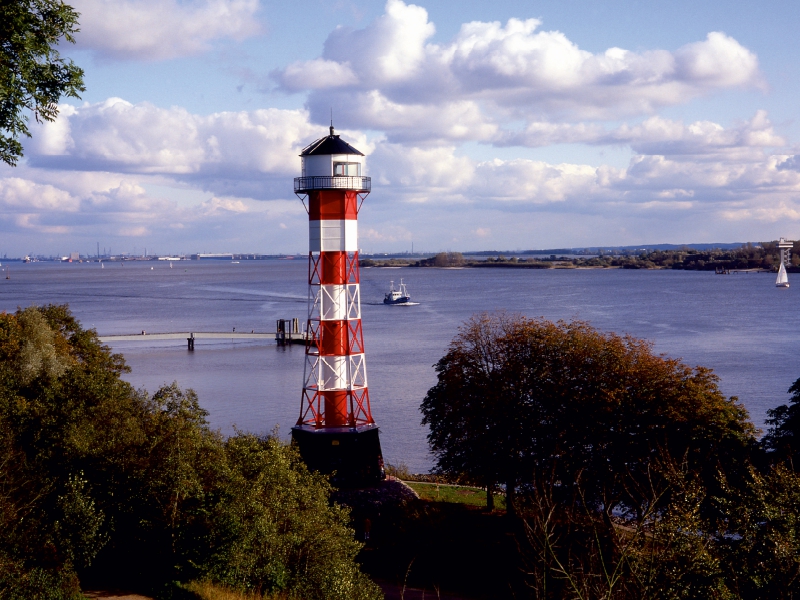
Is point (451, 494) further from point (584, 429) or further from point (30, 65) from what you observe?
point (30, 65)

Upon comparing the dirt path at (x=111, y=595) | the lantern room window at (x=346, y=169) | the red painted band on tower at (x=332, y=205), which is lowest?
the dirt path at (x=111, y=595)

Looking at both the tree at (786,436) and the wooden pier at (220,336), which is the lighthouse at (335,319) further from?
the wooden pier at (220,336)

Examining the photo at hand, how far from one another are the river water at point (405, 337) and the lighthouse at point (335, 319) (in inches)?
272

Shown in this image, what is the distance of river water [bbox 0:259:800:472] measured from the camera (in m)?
39.2

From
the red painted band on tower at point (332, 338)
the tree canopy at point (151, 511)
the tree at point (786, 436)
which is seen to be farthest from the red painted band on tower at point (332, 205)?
the tree at point (786, 436)

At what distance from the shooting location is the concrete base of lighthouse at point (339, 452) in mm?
23875

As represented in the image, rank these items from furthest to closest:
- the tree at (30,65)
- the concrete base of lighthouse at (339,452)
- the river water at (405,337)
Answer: the river water at (405,337), the concrete base of lighthouse at (339,452), the tree at (30,65)

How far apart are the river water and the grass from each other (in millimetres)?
3284

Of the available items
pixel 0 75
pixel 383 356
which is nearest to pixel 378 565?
pixel 0 75

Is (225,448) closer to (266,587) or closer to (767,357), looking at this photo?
(266,587)

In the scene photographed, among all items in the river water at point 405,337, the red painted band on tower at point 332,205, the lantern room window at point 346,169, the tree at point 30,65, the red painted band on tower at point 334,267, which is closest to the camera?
the tree at point 30,65

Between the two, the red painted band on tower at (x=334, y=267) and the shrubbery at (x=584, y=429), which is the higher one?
the red painted band on tower at (x=334, y=267)

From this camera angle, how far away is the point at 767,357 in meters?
51.7

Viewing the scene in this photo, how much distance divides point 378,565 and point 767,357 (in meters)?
39.6
